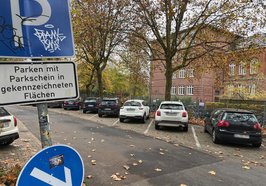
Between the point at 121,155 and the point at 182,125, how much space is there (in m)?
7.03

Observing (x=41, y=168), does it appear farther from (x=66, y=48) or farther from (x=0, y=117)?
(x=0, y=117)

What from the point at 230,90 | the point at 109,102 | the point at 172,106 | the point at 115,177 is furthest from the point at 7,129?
the point at 230,90

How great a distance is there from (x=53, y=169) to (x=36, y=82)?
2.34ft

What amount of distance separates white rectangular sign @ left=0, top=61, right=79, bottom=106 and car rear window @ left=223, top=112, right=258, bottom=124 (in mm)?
9985

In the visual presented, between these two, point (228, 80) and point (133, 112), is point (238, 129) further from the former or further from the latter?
point (228, 80)

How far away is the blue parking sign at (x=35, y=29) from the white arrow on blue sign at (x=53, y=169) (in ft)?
2.65

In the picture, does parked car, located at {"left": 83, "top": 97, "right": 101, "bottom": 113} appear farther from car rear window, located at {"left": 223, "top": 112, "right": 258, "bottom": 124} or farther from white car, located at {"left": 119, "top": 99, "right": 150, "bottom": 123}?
car rear window, located at {"left": 223, "top": 112, "right": 258, "bottom": 124}

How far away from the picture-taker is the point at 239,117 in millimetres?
11297

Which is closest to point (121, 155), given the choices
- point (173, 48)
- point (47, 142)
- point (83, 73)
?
point (47, 142)

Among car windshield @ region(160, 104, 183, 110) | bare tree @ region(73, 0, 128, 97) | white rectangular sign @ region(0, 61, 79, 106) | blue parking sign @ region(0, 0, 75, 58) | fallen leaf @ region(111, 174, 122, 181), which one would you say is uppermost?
bare tree @ region(73, 0, 128, 97)

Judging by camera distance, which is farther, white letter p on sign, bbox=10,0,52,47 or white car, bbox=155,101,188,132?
white car, bbox=155,101,188,132

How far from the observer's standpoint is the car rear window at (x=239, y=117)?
36.7ft

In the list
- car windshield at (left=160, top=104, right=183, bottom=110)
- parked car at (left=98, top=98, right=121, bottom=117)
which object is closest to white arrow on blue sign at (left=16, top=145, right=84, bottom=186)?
car windshield at (left=160, top=104, right=183, bottom=110)

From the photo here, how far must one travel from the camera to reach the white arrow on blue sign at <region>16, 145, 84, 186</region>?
2.04 meters
